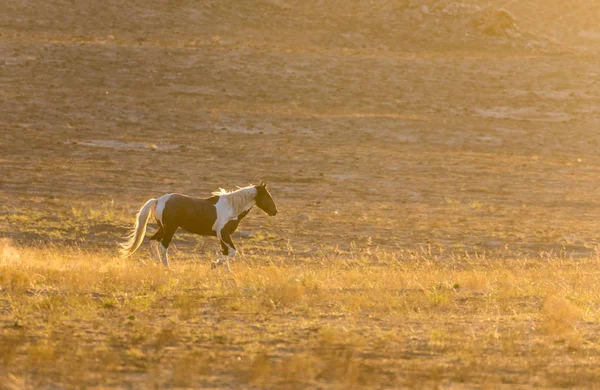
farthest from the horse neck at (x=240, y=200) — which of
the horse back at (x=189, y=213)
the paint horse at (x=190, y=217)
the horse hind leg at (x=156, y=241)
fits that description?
the horse hind leg at (x=156, y=241)

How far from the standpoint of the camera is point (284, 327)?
10.7 meters

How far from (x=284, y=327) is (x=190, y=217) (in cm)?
625

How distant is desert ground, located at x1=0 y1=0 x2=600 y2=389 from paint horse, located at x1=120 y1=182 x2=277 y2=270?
69 cm

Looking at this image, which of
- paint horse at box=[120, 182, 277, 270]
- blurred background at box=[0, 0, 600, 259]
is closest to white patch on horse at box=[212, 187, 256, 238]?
paint horse at box=[120, 182, 277, 270]

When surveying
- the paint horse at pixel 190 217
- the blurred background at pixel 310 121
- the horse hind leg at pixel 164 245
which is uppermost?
the paint horse at pixel 190 217

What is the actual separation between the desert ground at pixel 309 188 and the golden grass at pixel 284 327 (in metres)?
0.05

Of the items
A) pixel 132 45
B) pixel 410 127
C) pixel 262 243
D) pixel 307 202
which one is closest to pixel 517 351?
pixel 262 243

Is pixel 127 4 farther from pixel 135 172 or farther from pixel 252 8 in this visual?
pixel 135 172

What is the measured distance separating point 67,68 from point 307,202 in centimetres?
2587

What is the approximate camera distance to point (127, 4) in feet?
222

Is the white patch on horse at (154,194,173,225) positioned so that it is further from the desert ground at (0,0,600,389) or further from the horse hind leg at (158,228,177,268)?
the desert ground at (0,0,600,389)

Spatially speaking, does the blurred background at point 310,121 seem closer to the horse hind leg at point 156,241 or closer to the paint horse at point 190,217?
the paint horse at point 190,217

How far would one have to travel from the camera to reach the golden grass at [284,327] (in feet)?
27.5

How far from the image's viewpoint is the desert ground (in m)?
9.41
